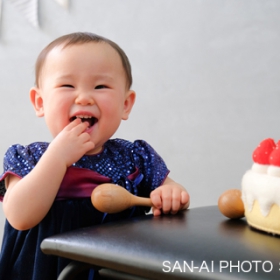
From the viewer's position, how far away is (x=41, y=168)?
634 millimetres

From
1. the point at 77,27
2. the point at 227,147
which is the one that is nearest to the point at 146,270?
the point at 227,147

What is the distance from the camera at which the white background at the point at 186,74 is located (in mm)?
1398

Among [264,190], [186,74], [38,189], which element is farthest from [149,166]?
[186,74]

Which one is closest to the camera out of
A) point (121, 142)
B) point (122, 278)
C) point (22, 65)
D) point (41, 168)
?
point (122, 278)

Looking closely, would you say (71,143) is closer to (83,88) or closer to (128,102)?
(83,88)

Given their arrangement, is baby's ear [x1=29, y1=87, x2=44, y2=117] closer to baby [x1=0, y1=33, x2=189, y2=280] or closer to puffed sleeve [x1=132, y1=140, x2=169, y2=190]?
baby [x1=0, y1=33, x2=189, y2=280]

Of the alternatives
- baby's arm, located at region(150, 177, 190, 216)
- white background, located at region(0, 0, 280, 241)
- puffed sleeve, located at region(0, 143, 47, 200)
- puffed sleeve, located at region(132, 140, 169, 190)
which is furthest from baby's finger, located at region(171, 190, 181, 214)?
white background, located at region(0, 0, 280, 241)

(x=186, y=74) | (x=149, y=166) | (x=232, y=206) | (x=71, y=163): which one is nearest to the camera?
(x=232, y=206)

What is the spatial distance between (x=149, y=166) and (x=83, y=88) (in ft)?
0.62

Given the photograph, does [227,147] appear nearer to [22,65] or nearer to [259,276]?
[22,65]

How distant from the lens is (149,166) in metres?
0.80

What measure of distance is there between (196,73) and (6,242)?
90cm

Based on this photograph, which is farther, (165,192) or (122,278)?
(165,192)

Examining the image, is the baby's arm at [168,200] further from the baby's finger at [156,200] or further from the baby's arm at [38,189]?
the baby's arm at [38,189]
